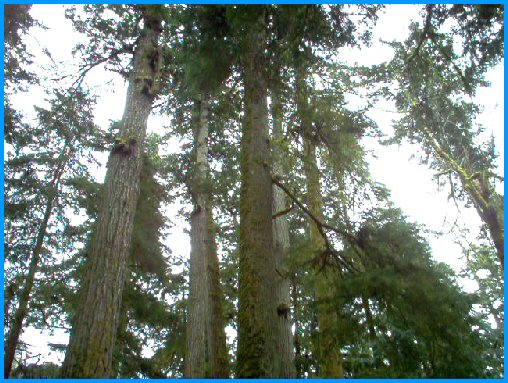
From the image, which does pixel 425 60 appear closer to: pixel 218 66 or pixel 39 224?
pixel 218 66

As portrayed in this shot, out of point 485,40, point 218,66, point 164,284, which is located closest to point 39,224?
point 164,284

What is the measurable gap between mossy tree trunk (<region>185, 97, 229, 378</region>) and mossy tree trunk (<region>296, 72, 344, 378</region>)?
8.42 ft

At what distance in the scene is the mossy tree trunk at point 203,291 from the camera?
8.19m

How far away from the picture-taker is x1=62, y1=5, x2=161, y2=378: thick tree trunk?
4637mm

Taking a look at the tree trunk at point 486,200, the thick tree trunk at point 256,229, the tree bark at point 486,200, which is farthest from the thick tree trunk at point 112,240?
the tree trunk at point 486,200

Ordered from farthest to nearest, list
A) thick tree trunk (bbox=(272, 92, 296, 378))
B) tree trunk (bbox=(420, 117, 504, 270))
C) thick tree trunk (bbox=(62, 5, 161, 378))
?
tree trunk (bbox=(420, 117, 504, 270)) → thick tree trunk (bbox=(272, 92, 296, 378)) → thick tree trunk (bbox=(62, 5, 161, 378))

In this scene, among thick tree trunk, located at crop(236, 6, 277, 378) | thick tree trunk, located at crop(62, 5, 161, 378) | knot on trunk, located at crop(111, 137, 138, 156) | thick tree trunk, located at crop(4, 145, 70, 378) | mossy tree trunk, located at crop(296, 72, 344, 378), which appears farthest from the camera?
thick tree trunk, located at crop(4, 145, 70, 378)

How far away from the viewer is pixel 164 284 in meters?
13.3

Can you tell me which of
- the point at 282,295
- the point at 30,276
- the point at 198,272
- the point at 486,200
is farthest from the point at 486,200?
the point at 30,276

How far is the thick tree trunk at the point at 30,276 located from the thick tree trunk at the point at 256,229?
10062 mm

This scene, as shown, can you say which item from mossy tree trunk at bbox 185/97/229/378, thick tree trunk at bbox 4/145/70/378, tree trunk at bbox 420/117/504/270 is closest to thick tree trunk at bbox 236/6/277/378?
mossy tree trunk at bbox 185/97/229/378

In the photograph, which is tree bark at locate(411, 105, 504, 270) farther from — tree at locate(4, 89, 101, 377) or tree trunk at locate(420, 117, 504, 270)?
tree at locate(4, 89, 101, 377)

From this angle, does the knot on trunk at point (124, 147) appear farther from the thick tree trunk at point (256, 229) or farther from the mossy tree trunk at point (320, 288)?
the mossy tree trunk at point (320, 288)

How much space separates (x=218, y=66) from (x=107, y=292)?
3.78 m
